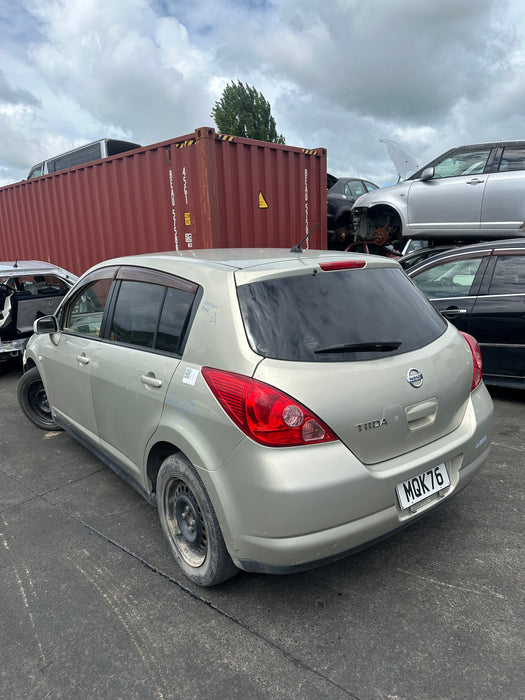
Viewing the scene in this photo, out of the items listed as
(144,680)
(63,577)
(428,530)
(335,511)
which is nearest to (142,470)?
(63,577)

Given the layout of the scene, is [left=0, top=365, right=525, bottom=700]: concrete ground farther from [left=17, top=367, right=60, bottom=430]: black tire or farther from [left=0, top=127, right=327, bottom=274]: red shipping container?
[left=0, top=127, right=327, bottom=274]: red shipping container

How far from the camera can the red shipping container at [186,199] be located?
6.21m

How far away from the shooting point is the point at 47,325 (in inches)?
148

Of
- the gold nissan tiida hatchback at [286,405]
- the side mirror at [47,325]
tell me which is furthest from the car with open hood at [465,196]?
the side mirror at [47,325]

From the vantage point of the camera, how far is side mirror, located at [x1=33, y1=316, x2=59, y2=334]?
3.75 meters

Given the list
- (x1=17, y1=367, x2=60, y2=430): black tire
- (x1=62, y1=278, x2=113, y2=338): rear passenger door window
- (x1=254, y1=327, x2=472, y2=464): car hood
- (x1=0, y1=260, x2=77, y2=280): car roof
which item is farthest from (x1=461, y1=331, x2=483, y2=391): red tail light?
(x1=0, y1=260, x2=77, y2=280): car roof

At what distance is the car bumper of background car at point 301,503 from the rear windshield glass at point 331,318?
42 cm

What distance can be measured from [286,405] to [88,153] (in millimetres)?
9736

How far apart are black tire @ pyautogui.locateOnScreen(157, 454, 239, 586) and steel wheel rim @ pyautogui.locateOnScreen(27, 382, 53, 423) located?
2624 millimetres

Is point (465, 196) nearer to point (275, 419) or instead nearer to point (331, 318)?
point (331, 318)

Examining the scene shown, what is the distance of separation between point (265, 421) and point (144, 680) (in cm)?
110

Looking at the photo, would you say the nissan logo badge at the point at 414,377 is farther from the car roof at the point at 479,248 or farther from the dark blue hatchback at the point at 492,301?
the car roof at the point at 479,248

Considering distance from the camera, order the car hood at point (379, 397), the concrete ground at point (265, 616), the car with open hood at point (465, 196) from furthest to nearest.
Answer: the car with open hood at point (465, 196) < the car hood at point (379, 397) < the concrete ground at point (265, 616)

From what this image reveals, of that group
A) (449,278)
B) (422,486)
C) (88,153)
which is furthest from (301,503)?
(88,153)
